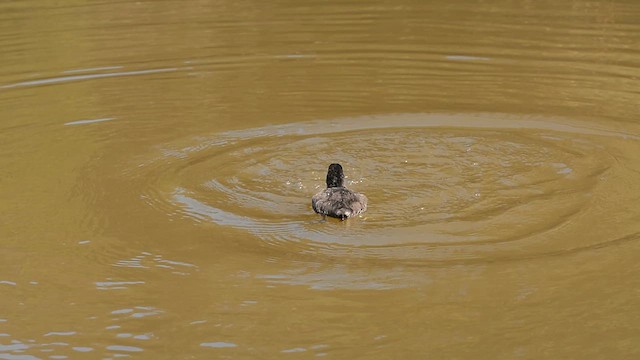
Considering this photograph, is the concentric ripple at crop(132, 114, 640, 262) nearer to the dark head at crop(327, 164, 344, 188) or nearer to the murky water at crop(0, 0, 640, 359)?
the murky water at crop(0, 0, 640, 359)

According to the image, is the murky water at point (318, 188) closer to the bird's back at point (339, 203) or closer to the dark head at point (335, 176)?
the bird's back at point (339, 203)

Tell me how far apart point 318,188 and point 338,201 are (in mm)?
1061

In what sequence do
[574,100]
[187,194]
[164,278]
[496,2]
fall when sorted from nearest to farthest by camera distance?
[164,278] → [187,194] → [574,100] → [496,2]

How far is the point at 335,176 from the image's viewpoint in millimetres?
9078

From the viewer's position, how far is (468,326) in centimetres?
715

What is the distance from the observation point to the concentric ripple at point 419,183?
8.32m

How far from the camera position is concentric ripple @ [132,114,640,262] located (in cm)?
832

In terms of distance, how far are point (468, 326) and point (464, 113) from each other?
15.9 ft

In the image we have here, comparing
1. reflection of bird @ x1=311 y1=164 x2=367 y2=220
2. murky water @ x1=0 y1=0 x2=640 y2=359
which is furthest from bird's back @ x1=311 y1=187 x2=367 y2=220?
murky water @ x1=0 y1=0 x2=640 y2=359

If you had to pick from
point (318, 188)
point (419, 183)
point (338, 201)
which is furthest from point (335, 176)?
point (419, 183)

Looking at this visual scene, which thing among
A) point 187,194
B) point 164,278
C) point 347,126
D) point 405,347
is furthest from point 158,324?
point 347,126

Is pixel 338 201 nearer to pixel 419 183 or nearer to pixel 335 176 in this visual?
pixel 335 176

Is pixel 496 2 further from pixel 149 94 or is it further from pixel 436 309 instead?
pixel 436 309

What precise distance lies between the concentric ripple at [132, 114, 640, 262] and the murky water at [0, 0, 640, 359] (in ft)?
0.09
